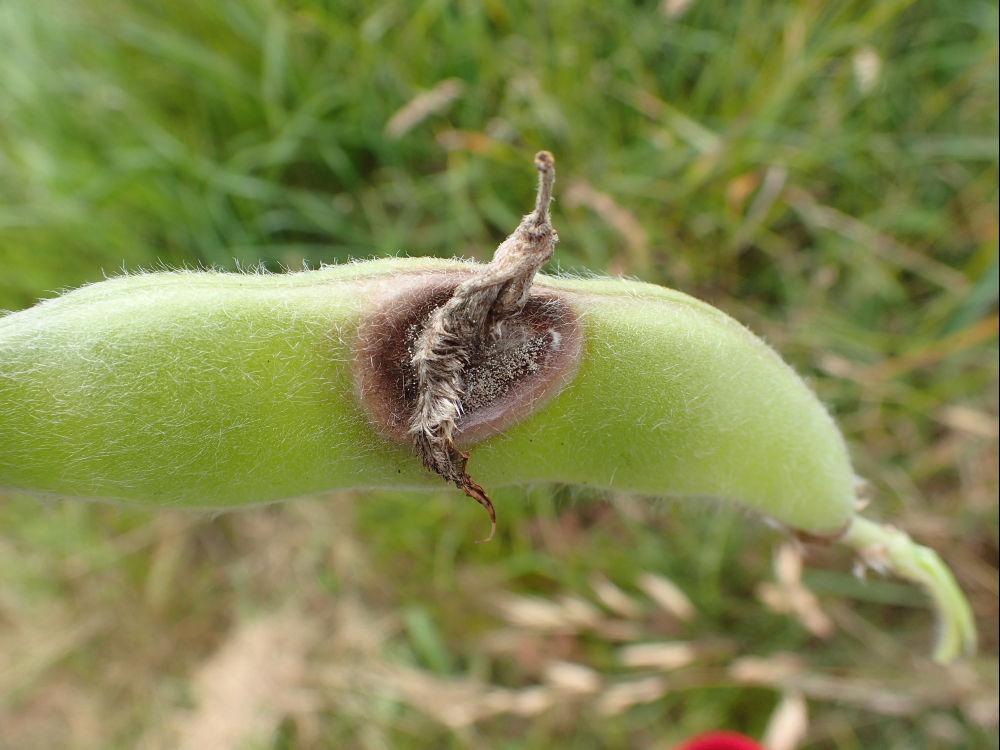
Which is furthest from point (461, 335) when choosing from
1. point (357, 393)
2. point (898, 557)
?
point (898, 557)

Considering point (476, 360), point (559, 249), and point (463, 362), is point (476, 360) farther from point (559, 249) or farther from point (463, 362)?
point (559, 249)

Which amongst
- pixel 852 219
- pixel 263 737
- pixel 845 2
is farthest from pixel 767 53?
pixel 263 737

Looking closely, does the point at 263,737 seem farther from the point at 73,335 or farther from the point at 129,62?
the point at 129,62

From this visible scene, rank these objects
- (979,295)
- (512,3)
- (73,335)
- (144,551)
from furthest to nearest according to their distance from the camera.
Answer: (144,551) < (512,3) < (979,295) < (73,335)

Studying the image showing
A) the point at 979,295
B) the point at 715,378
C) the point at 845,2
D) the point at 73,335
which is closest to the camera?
the point at 73,335

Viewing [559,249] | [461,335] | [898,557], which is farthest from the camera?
[559,249]

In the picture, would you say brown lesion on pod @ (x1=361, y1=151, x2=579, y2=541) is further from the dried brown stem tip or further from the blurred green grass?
the blurred green grass

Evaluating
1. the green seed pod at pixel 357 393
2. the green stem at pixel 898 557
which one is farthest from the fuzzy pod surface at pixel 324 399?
the green stem at pixel 898 557

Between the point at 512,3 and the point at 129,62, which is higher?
the point at 512,3
